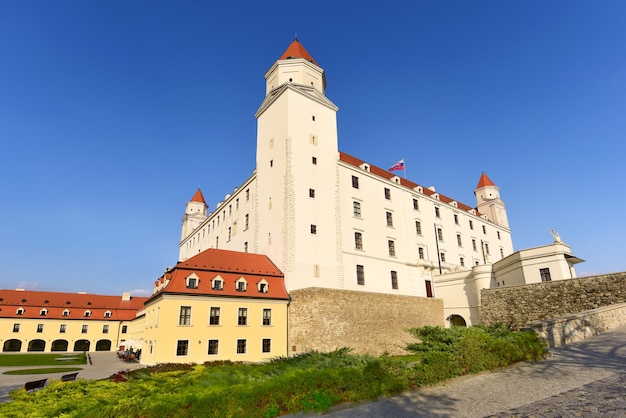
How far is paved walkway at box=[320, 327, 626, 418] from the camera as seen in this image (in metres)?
8.20

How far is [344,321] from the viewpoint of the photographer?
28.0 metres

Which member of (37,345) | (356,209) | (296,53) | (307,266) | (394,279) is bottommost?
(37,345)

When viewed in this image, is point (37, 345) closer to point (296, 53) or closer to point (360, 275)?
point (360, 275)

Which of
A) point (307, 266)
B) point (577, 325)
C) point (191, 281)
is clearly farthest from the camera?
point (307, 266)

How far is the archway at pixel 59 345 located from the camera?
51588 mm

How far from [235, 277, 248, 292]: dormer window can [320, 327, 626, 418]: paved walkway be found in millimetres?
18588

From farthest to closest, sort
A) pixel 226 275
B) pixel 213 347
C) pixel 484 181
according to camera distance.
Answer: pixel 484 181
pixel 226 275
pixel 213 347

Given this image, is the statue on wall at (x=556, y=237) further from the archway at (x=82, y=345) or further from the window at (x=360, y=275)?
the archway at (x=82, y=345)

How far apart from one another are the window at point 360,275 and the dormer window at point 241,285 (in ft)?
37.6

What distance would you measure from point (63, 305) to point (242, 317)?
129 feet

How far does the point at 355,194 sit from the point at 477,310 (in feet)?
54.4

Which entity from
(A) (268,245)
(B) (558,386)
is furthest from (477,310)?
(B) (558,386)

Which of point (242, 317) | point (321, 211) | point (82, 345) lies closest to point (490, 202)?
point (321, 211)

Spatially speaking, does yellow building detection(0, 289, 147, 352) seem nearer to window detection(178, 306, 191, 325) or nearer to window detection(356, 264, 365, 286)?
window detection(178, 306, 191, 325)
